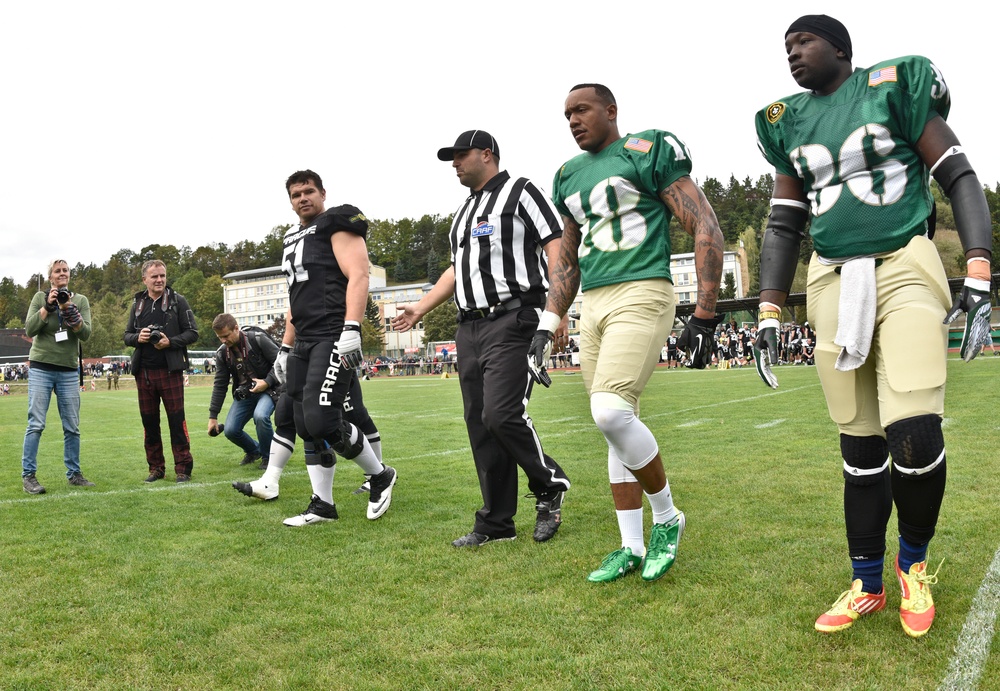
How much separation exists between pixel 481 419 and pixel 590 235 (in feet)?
4.67

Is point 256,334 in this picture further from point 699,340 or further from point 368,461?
point 699,340

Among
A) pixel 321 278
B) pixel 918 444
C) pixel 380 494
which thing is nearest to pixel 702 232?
pixel 918 444

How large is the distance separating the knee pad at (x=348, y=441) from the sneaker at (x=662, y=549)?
7.59 feet

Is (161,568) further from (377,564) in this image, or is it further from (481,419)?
(481,419)

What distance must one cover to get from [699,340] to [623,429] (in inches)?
21.4

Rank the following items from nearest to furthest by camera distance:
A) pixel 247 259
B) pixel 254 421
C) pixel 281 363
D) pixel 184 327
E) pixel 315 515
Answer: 1. pixel 315 515
2. pixel 281 363
3. pixel 184 327
4. pixel 254 421
5. pixel 247 259

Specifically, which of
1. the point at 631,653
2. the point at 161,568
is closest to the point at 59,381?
the point at 161,568

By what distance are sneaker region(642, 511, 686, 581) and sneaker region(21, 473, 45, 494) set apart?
5682mm

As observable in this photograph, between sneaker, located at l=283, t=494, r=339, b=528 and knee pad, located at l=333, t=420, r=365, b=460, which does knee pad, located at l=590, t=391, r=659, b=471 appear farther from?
sneaker, located at l=283, t=494, r=339, b=528

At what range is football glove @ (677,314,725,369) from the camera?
3.61 metres

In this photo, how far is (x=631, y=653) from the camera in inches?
106

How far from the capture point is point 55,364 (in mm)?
7207

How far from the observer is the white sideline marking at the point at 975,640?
2.37 metres

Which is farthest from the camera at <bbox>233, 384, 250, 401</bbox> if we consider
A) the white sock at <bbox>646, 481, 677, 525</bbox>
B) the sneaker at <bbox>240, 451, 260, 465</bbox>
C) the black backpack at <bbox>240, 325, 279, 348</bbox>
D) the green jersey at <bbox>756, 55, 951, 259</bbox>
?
the green jersey at <bbox>756, 55, 951, 259</bbox>
